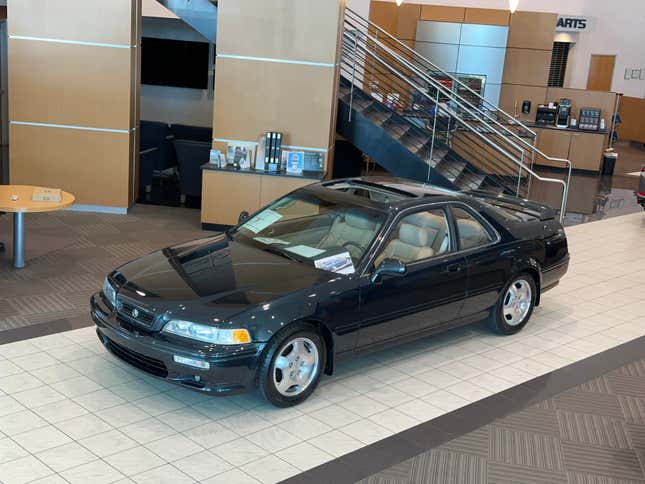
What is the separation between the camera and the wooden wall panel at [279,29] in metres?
9.26

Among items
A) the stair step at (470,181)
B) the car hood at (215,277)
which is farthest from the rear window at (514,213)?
the stair step at (470,181)

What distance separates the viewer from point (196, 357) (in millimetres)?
4598

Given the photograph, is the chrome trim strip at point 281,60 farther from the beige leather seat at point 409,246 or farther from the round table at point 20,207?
the beige leather seat at point 409,246

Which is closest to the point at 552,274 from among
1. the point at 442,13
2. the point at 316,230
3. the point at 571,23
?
the point at 316,230

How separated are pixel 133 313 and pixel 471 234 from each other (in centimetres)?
274

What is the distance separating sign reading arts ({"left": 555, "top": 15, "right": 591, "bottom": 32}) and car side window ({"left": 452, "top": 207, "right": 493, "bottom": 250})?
16.9 meters

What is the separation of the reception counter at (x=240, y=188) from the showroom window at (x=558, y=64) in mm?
14635

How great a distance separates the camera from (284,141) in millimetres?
9641

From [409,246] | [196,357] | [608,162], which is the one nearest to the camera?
[196,357]

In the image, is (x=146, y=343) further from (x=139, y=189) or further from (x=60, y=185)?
(x=139, y=189)

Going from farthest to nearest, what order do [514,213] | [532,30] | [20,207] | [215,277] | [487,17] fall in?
[487,17] → [532,30] → [20,207] → [514,213] → [215,277]

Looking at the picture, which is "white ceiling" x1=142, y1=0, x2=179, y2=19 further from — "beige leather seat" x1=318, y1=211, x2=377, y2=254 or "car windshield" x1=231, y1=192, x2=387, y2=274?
"beige leather seat" x1=318, y1=211, x2=377, y2=254

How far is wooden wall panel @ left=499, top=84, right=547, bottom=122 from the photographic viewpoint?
59.6 feet

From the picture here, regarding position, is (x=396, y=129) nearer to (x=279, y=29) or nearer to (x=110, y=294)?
(x=279, y=29)
